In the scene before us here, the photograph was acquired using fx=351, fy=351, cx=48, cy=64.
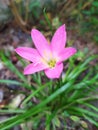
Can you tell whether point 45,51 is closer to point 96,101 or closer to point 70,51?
point 70,51

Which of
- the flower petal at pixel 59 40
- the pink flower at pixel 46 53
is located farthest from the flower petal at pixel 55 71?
the flower petal at pixel 59 40

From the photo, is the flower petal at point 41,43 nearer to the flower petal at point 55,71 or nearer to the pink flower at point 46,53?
the pink flower at point 46,53

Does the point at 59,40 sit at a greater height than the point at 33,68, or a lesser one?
greater

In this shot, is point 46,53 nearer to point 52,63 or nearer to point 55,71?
point 52,63

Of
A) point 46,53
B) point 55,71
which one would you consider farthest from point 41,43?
point 55,71

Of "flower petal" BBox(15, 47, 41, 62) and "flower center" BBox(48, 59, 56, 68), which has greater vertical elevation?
"flower petal" BBox(15, 47, 41, 62)

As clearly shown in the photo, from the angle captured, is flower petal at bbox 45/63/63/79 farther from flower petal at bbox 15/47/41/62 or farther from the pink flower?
flower petal at bbox 15/47/41/62

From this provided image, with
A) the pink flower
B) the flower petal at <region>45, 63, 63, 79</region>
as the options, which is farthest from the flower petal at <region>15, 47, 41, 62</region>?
the flower petal at <region>45, 63, 63, 79</region>
